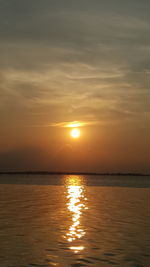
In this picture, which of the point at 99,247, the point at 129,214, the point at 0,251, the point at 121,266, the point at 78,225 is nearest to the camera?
the point at 121,266

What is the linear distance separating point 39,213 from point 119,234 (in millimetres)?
11346

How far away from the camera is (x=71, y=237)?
19938 mm

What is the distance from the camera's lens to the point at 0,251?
16391 millimetres

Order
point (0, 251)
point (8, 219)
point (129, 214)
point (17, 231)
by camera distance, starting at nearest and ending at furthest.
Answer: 1. point (0, 251)
2. point (17, 231)
3. point (8, 219)
4. point (129, 214)

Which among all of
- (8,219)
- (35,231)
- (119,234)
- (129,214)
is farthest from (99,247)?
(129,214)

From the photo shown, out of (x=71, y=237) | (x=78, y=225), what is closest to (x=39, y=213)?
(x=78, y=225)

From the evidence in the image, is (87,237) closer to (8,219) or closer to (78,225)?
(78,225)

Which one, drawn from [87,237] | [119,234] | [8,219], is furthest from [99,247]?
[8,219]

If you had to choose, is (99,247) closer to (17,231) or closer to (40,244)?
(40,244)

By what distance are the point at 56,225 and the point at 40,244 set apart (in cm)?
629

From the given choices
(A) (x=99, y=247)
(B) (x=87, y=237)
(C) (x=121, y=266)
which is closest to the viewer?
(C) (x=121, y=266)

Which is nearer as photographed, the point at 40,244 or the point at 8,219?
the point at 40,244

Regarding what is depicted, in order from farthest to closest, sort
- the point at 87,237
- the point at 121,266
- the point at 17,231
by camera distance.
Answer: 1. the point at 17,231
2. the point at 87,237
3. the point at 121,266

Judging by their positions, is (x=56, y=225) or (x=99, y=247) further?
(x=56, y=225)
